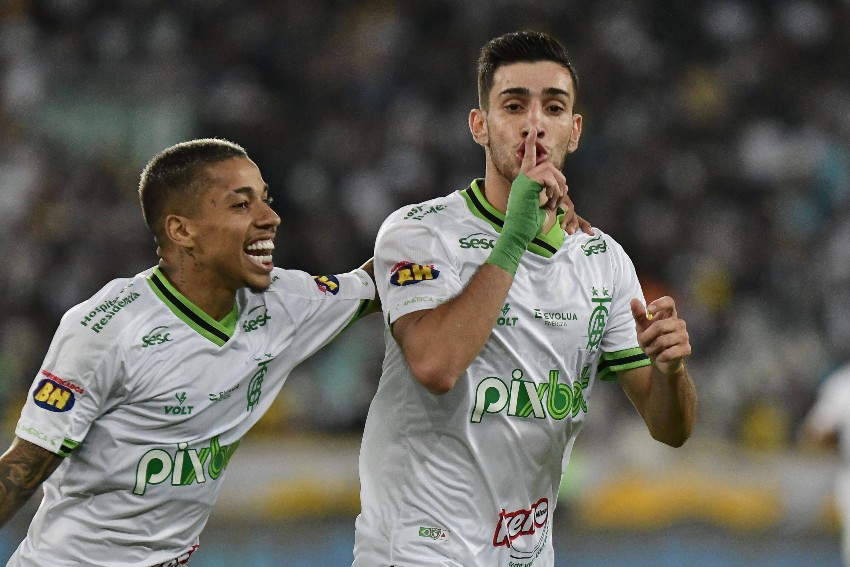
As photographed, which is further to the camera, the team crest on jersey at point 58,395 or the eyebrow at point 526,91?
the eyebrow at point 526,91

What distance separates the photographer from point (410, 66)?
14.0 meters

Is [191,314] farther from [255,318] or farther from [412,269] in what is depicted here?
[412,269]

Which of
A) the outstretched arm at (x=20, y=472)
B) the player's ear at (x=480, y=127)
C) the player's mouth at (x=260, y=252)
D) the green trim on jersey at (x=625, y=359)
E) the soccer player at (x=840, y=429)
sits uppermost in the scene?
the soccer player at (x=840, y=429)

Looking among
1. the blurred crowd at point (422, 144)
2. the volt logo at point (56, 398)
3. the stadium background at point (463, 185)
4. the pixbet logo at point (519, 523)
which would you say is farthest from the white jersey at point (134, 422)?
the blurred crowd at point (422, 144)

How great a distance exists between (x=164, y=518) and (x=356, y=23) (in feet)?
35.2

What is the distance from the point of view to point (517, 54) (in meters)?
4.32

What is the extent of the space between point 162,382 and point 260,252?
591 mm

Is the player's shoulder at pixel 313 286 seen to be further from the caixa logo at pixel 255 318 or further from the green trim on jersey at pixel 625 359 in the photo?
the green trim on jersey at pixel 625 359

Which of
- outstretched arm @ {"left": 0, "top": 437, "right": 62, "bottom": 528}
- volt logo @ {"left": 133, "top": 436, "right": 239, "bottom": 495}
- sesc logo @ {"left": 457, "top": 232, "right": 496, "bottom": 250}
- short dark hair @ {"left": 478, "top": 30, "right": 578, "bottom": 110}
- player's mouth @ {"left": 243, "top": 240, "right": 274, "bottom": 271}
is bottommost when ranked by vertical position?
outstretched arm @ {"left": 0, "top": 437, "right": 62, "bottom": 528}

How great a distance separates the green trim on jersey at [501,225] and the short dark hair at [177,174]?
0.87m

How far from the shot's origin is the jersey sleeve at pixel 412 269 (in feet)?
13.3

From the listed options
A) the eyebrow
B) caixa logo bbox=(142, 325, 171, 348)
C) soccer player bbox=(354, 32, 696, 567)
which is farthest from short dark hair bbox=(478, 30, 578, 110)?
caixa logo bbox=(142, 325, 171, 348)

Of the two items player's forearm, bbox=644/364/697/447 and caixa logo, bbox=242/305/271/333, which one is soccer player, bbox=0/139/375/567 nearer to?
caixa logo, bbox=242/305/271/333

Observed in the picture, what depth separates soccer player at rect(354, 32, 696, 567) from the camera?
4059mm
